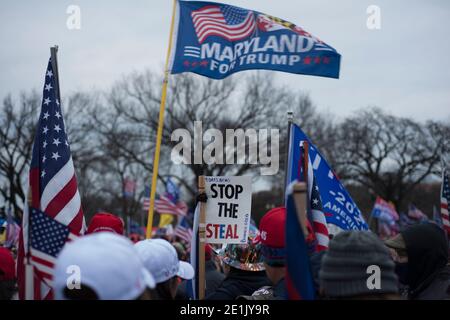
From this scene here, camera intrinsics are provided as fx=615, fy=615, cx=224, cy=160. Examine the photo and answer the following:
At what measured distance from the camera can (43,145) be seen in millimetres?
5242

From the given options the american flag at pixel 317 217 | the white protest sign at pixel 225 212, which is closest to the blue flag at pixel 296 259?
the white protest sign at pixel 225 212

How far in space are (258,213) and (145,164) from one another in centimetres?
2086

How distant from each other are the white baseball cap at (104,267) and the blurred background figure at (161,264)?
104 cm

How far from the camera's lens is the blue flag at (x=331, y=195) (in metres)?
6.24

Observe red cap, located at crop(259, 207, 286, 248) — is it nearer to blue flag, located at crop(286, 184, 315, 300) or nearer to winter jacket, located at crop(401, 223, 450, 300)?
winter jacket, located at crop(401, 223, 450, 300)

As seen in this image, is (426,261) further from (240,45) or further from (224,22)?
(224,22)

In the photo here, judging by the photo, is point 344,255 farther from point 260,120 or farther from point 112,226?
point 260,120

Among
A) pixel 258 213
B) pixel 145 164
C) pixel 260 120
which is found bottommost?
pixel 258 213

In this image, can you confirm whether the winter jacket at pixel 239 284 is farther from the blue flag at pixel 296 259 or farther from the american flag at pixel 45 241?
the blue flag at pixel 296 259

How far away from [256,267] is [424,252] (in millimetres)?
1329

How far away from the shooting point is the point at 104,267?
2543 millimetres

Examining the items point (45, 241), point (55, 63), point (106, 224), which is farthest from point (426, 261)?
point (55, 63)

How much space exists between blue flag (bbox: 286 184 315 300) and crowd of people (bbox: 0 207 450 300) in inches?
5.4
